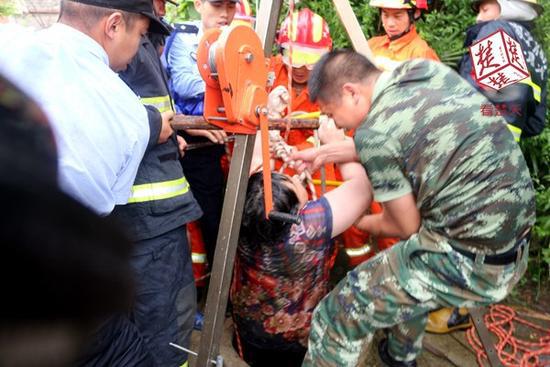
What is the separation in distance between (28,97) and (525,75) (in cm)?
333

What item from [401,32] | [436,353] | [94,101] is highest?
[94,101]

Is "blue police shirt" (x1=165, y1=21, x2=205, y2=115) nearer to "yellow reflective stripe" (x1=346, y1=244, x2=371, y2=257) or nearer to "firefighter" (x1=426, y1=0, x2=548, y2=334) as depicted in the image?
"yellow reflective stripe" (x1=346, y1=244, x2=371, y2=257)

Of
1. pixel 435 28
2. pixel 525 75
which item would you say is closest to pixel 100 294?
pixel 525 75

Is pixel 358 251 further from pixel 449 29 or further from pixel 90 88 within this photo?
pixel 90 88

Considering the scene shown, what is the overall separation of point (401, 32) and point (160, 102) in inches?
95.9

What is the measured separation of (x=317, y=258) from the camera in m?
2.29

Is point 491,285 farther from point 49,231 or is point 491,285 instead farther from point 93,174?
point 49,231

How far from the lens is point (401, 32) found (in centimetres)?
383

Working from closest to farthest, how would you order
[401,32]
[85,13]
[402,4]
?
[85,13] → [402,4] → [401,32]

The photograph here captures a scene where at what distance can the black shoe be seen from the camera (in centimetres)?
275

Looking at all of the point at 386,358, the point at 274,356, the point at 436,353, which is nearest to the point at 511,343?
the point at 436,353

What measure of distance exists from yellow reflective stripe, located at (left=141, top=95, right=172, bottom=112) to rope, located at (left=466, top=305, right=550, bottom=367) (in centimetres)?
233

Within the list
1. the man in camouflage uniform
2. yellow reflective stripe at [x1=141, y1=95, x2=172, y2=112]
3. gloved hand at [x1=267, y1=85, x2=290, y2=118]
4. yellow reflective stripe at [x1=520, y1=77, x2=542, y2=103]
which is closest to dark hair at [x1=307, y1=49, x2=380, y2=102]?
the man in camouflage uniform

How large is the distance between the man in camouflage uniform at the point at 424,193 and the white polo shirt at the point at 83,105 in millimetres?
910
